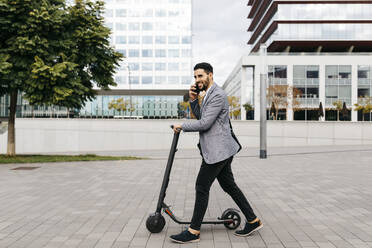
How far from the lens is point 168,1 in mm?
53688

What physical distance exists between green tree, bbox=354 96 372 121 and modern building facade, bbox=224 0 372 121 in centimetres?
139

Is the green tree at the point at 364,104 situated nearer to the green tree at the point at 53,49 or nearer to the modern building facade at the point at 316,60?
the modern building facade at the point at 316,60

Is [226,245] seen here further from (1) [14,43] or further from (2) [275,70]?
(2) [275,70]

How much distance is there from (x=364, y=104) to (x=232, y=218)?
150 ft

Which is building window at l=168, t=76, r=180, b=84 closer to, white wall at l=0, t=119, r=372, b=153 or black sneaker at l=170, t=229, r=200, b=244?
white wall at l=0, t=119, r=372, b=153

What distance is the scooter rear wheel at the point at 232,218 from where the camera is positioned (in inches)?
170

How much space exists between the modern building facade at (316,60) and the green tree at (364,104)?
1395 mm

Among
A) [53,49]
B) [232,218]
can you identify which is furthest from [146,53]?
[232,218]

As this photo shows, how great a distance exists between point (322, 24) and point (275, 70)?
9818 millimetres

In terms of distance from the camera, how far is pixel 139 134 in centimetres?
2270

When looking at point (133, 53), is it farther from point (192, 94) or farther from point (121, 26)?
point (192, 94)

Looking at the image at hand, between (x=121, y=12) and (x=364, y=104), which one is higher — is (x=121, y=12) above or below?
above

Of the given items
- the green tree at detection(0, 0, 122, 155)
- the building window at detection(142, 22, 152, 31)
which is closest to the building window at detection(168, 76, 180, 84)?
the building window at detection(142, 22, 152, 31)

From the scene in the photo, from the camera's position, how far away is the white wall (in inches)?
834
